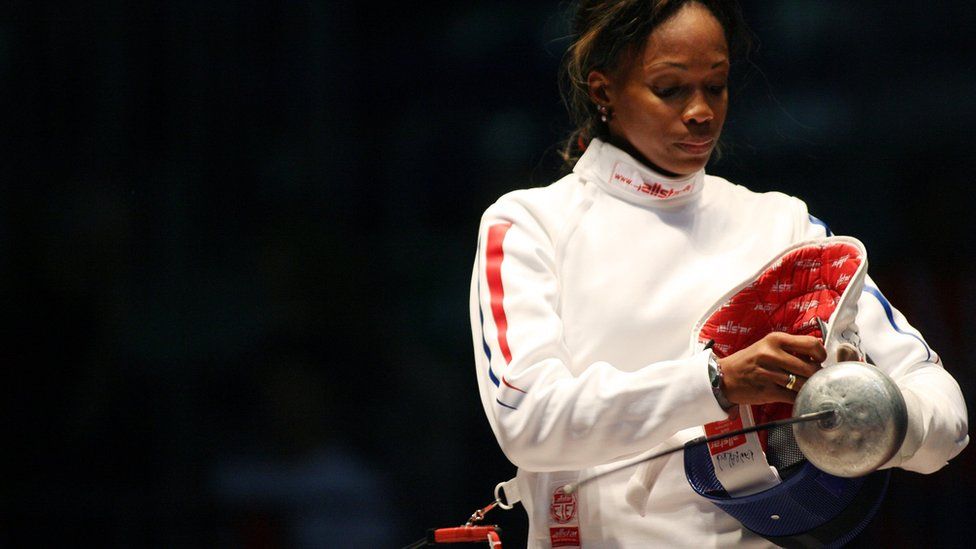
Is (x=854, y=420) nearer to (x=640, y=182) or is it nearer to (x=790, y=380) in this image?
(x=790, y=380)

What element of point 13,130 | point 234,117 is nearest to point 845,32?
point 234,117

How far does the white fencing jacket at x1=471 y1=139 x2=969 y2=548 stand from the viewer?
1086 millimetres

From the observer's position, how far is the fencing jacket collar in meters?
1.29

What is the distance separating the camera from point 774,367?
40.3 inches

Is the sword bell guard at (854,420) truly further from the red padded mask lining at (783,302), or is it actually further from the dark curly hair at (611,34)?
the dark curly hair at (611,34)

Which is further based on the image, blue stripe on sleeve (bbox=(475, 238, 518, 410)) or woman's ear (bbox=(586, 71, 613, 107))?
woman's ear (bbox=(586, 71, 613, 107))

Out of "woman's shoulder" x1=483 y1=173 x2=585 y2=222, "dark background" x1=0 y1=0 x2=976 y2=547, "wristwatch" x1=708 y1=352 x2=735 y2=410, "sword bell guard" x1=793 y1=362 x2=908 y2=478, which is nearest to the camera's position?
"sword bell guard" x1=793 y1=362 x2=908 y2=478

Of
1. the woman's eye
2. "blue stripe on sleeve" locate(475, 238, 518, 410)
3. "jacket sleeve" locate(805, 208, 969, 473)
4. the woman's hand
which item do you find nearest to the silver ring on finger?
the woman's hand

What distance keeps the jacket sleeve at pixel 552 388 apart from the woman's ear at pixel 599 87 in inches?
8.6

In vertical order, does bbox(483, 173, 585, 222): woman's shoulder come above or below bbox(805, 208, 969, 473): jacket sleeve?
above

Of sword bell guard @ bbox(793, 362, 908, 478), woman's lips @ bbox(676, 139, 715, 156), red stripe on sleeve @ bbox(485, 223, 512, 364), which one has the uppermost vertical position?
woman's lips @ bbox(676, 139, 715, 156)

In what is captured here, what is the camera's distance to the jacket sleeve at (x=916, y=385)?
1.07m

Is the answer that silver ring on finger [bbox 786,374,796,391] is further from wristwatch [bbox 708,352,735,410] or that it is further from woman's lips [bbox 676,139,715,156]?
woman's lips [bbox 676,139,715,156]

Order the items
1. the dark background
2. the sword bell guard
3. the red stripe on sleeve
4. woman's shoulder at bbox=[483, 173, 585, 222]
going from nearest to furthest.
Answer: the sword bell guard → the red stripe on sleeve → woman's shoulder at bbox=[483, 173, 585, 222] → the dark background
